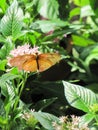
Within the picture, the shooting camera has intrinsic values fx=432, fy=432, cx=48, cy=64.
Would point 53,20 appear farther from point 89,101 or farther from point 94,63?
point 89,101

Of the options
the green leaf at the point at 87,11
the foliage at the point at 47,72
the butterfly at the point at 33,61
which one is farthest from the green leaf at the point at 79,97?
the green leaf at the point at 87,11

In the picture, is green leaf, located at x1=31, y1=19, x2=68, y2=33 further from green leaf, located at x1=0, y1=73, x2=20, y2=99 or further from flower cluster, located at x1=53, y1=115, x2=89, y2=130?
flower cluster, located at x1=53, y1=115, x2=89, y2=130

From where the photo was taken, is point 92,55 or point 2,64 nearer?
→ point 2,64

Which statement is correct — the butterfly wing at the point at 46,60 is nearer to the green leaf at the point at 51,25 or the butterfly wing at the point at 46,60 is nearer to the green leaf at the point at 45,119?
the green leaf at the point at 45,119

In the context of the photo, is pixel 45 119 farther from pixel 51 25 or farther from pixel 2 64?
pixel 51 25

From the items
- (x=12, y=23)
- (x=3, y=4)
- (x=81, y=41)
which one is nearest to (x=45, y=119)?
(x=12, y=23)

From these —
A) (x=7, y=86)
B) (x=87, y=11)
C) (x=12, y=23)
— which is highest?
(x=12, y=23)

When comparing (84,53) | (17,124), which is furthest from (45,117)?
(84,53)
